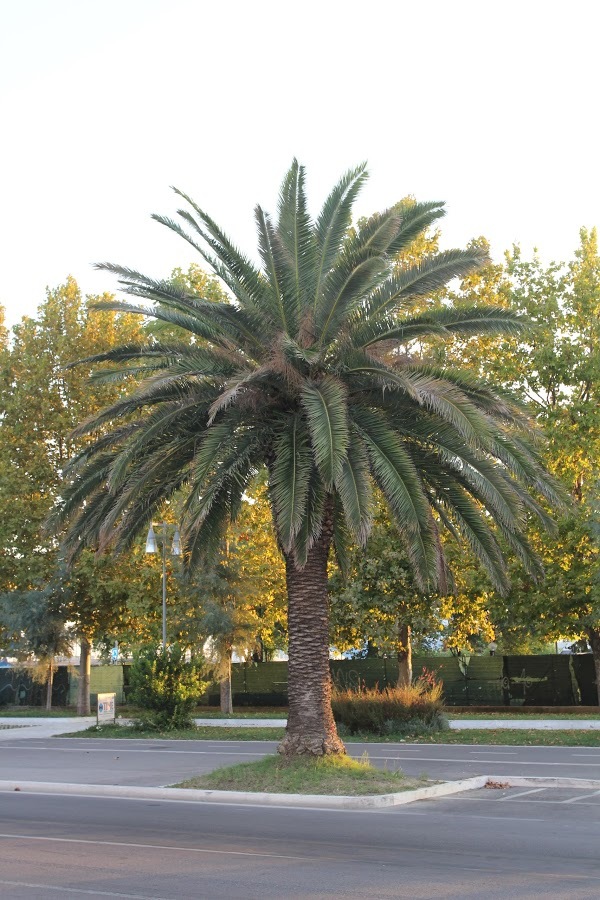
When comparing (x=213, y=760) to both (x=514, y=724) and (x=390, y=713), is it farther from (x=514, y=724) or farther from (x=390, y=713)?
(x=514, y=724)

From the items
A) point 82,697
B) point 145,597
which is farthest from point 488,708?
point 82,697

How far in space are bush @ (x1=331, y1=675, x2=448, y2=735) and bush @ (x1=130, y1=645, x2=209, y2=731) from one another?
5550 mm

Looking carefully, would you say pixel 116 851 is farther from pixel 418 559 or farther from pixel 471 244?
pixel 471 244

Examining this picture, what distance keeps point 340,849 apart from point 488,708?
27.2 m

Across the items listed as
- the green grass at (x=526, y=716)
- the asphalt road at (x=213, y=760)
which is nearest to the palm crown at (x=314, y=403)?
the asphalt road at (x=213, y=760)

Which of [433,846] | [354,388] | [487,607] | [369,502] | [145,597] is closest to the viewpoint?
[433,846]

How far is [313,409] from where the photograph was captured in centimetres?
1555

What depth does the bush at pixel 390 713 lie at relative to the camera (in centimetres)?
2603

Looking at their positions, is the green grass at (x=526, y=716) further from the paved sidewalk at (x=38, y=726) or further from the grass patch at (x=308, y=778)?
the grass patch at (x=308, y=778)

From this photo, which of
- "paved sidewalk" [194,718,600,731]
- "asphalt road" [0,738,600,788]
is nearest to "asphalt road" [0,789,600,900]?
"asphalt road" [0,738,600,788]

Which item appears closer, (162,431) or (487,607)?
(162,431)

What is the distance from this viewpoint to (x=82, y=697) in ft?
138

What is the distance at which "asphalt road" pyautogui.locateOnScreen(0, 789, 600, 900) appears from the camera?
30.1 feet

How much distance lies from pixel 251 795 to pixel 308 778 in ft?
2.97
